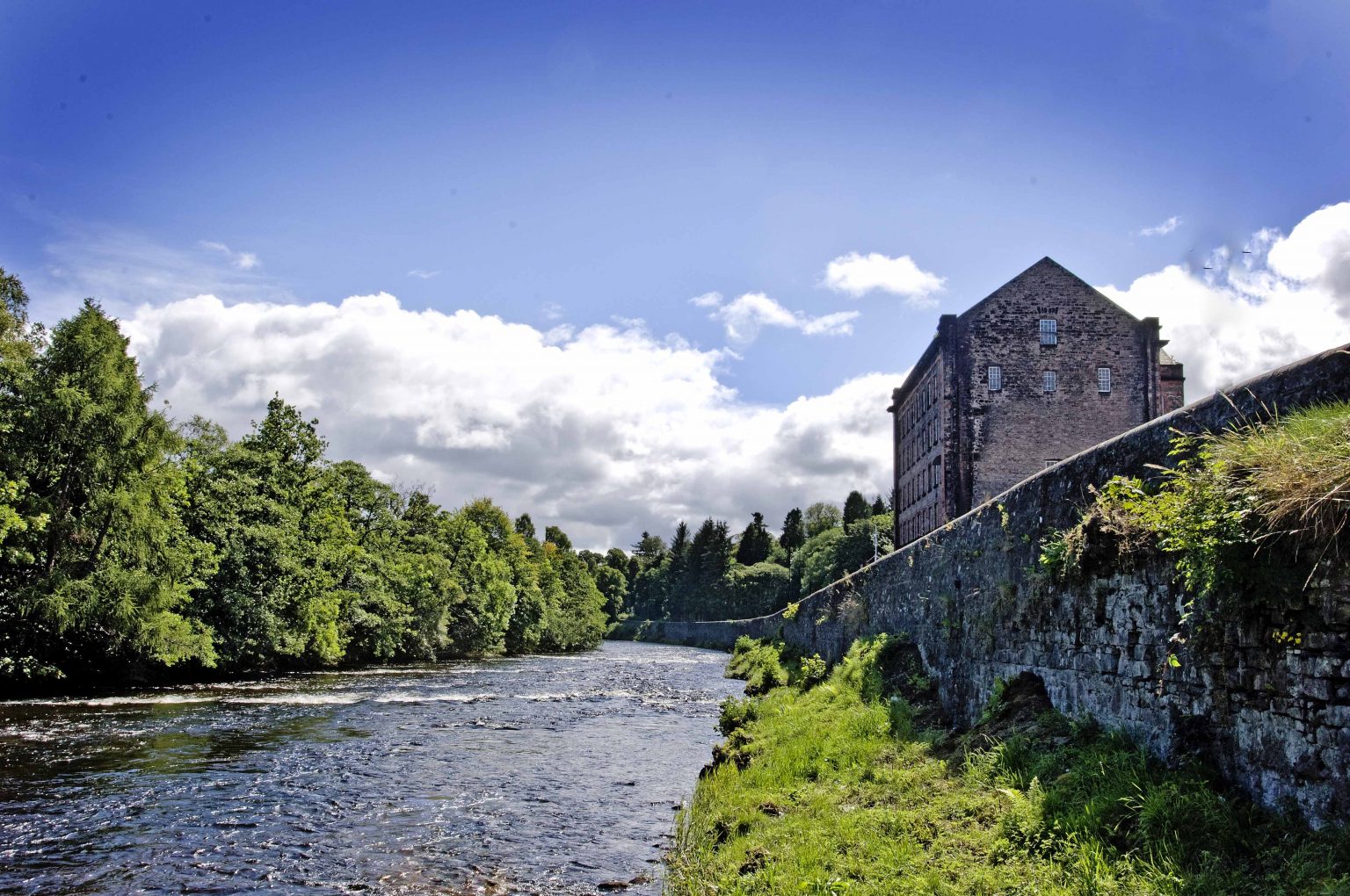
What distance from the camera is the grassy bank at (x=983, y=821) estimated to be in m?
5.88

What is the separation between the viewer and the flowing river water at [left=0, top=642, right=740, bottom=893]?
9953 mm

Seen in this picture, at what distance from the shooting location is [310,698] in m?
27.6

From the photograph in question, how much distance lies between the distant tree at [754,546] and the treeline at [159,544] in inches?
3558

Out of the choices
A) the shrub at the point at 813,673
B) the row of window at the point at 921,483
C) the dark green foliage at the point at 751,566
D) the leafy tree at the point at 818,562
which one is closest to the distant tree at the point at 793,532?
the dark green foliage at the point at 751,566

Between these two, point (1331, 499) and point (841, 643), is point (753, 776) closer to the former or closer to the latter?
point (1331, 499)

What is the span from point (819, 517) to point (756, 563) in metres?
20.2

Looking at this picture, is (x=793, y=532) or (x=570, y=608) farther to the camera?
(x=793, y=532)

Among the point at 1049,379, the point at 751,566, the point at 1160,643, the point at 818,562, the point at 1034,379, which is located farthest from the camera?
the point at 751,566

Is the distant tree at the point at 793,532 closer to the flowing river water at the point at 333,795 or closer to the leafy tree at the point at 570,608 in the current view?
the leafy tree at the point at 570,608

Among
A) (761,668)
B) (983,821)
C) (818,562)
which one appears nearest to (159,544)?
(761,668)

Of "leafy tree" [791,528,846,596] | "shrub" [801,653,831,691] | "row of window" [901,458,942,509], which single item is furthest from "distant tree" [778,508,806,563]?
"shrub" [801,653,831,691]

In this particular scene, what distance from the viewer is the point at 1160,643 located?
25.5 feet

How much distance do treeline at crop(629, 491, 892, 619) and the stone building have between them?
42035 millimetres

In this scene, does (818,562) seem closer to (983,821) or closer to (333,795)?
(333,795)
